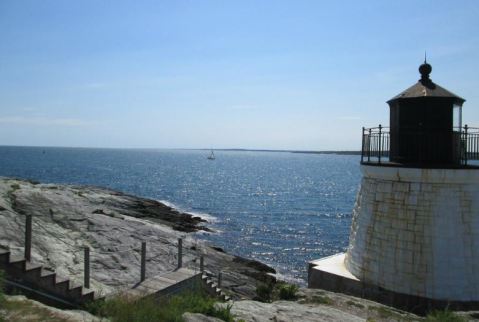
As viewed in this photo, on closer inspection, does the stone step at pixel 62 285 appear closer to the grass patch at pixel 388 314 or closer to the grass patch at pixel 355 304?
the grass patch at pixel 355 304

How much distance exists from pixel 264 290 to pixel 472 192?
6.62 m

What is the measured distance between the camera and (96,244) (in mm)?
17219

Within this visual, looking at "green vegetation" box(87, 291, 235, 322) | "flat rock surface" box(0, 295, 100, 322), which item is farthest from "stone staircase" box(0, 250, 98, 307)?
"flat rock surface" box(0, 295, 100, 322)

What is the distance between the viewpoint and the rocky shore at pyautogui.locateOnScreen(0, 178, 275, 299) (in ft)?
44.7

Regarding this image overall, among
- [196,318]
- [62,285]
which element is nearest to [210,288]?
[62,285]

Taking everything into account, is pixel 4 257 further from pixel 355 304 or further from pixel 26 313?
pixel 355 304

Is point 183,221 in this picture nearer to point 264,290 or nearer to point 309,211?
point 309,211

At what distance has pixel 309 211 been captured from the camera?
5881cm

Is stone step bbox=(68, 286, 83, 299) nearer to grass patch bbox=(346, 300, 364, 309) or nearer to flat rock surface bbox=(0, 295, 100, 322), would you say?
flat rock surface bbox=(0, 295, 100, 322)

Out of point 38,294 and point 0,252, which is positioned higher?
point 0,252

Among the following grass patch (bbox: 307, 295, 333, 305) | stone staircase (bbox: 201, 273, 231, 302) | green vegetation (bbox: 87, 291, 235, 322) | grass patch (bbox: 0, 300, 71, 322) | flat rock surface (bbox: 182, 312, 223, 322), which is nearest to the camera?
green vegetation (bbox: 87, 291, 235, 322)

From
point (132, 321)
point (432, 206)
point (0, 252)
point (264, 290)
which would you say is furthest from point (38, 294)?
point (432, 206)

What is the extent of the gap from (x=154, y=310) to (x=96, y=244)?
39.7 feet

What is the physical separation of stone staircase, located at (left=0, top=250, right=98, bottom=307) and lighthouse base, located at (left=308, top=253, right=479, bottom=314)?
716 cm
